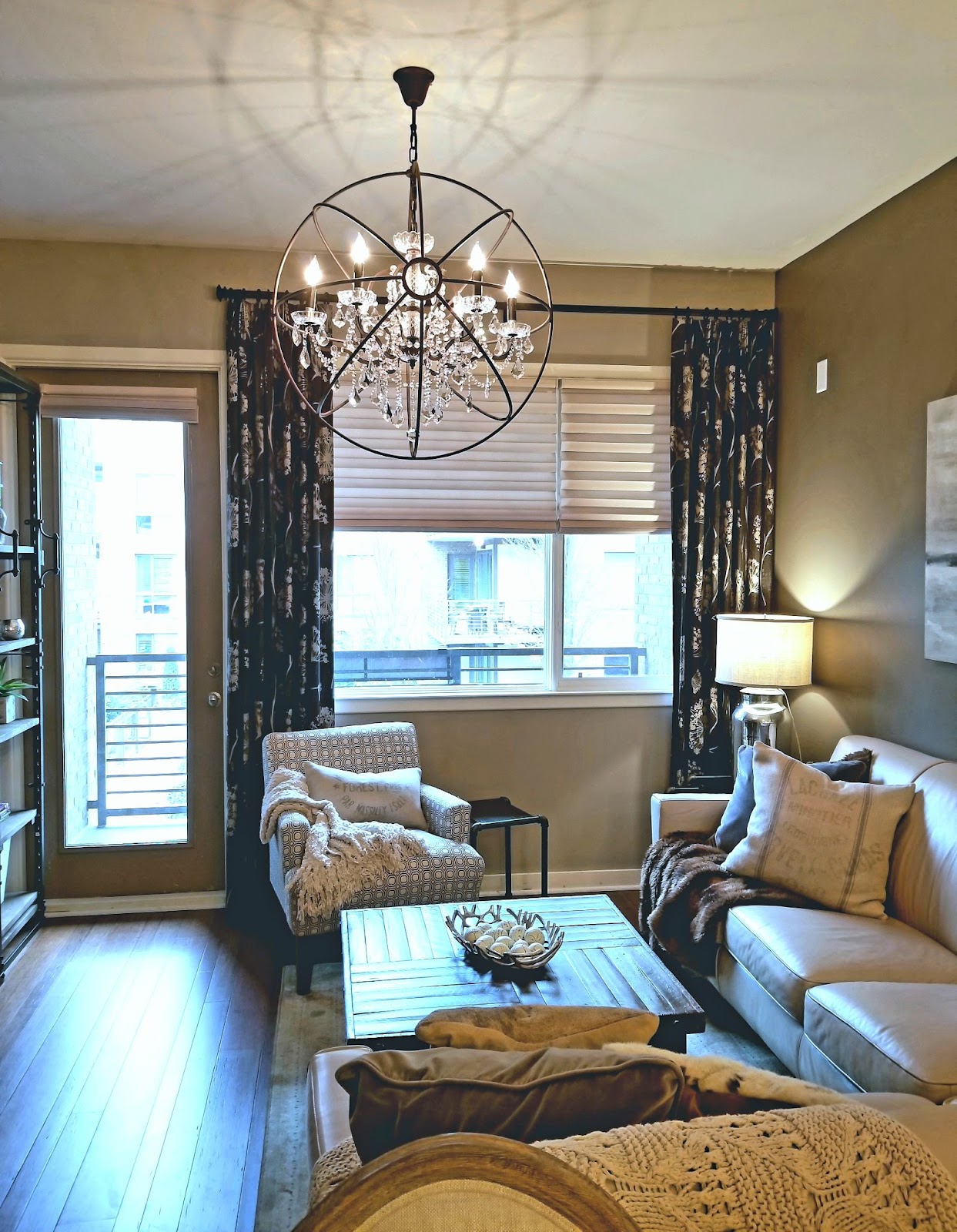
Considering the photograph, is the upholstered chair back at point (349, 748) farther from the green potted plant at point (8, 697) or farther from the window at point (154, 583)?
the green potted plant at point (8, 697)

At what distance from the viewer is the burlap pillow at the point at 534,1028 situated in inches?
57.1

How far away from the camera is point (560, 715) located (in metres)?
4.34

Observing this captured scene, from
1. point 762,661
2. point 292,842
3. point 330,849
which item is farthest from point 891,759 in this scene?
point 292,842

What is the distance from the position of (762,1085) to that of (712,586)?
323 cm

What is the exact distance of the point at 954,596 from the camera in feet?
10.0

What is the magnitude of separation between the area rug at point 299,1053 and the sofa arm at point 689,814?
0.54 metres

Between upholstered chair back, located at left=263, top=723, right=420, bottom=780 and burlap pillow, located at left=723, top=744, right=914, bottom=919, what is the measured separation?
1.47 metres

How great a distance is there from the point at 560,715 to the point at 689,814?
0.96 m

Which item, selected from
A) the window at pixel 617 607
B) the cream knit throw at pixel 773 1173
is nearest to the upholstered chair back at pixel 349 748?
the window at pixel 617 607

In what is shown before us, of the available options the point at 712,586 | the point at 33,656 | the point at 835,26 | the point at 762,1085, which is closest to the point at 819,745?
the point at 712,586

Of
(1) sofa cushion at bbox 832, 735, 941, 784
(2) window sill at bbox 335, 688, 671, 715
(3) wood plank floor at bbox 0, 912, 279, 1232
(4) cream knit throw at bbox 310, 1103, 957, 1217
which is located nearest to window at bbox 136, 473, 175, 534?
(2) window sill at bbox 335, 688, 671, 715

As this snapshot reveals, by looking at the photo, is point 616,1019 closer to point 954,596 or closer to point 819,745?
point 954,596

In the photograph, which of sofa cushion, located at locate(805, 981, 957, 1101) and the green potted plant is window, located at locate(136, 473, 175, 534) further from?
sofa cushion, located at locate(805, 981, 957, 1101)

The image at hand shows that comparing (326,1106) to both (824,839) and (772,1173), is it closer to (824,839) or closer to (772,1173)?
(772,1173)
